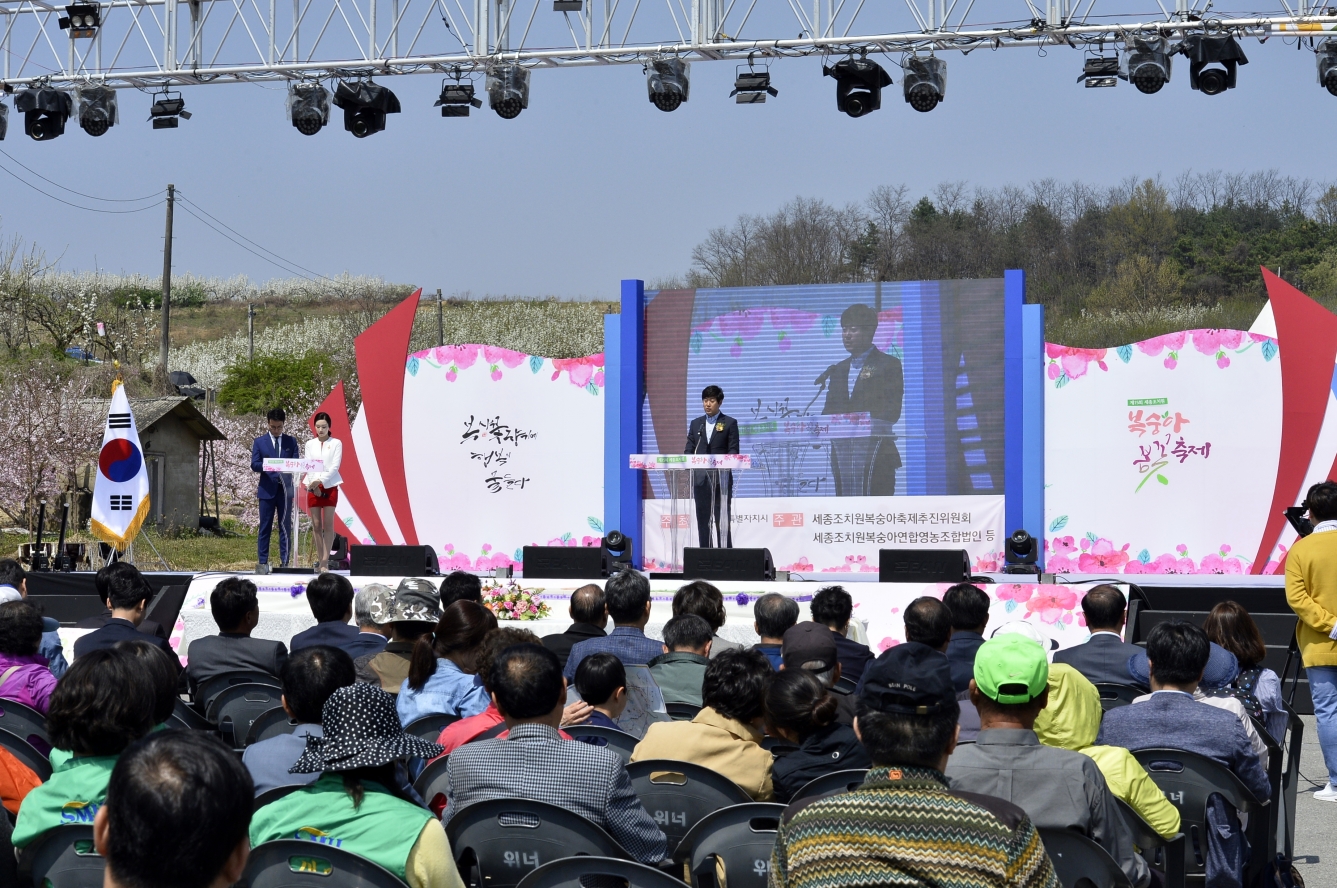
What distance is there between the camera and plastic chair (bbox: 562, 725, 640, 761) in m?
3.56

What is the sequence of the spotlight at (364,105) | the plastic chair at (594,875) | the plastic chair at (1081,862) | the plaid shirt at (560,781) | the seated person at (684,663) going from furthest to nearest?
1. the spotlight at (364,105)
2. the seated person at (684,663)
3. the plaid shirt at (560,781)
4. the plastic chair at (1081,862)
5. the plastic chair at (594,875)

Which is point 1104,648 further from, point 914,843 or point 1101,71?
point 1101,71

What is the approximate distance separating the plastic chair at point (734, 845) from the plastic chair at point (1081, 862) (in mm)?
549

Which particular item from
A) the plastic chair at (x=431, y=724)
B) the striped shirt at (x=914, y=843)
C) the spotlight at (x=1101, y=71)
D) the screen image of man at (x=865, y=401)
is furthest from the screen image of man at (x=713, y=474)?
the striped shirt at (x=914, y=843)

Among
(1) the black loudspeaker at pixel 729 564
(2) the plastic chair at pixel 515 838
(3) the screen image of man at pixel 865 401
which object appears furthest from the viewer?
(3) the screen image of man at pixel 865 401

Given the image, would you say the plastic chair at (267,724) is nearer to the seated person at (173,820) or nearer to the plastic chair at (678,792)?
the plastic chair at (678,792)

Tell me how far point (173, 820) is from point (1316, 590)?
4.97m

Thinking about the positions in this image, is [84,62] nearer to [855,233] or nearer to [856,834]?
[856,834]

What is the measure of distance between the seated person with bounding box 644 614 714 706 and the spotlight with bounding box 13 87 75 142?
9994 millimetres

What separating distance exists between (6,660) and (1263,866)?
3.69m

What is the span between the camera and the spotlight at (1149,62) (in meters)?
10.0

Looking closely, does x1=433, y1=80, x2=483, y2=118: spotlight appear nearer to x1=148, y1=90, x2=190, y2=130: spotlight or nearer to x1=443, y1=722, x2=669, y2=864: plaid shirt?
x1=148, y1=90, x2=190, y2=130: spotlight

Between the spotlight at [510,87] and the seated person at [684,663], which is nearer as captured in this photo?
the seated person at [684,663]

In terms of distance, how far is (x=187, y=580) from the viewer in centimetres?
881
